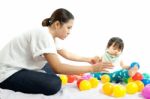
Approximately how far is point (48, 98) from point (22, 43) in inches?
13.8

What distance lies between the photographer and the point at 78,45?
255 cm

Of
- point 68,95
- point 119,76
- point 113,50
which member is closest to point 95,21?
point 113,50

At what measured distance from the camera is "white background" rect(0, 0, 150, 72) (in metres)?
2.44

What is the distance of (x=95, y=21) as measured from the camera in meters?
2.50

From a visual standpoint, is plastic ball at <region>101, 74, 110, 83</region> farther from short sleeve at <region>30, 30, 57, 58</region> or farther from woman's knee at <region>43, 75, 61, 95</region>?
short sleeve at <region>30, 30, 57, 58</region>

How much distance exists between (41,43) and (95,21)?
993mm

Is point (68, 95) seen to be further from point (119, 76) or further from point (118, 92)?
point (119, 76)

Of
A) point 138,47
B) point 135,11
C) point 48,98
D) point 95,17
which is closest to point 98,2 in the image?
point 95,17

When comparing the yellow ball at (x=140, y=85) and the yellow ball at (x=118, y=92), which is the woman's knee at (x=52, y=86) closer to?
the yellow ball at (x=118, y=92)

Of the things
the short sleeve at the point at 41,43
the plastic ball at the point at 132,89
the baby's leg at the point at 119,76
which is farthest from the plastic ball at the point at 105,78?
the short sleeve at the point at 41,43

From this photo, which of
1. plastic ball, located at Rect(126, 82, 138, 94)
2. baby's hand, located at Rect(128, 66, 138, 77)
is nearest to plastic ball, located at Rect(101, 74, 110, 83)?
baby's hand, located at Rect(128, 66, 138, 77)

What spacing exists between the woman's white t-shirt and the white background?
845 mm

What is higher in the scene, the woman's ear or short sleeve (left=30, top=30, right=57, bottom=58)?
the woman's ear

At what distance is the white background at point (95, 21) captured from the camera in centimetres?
244
